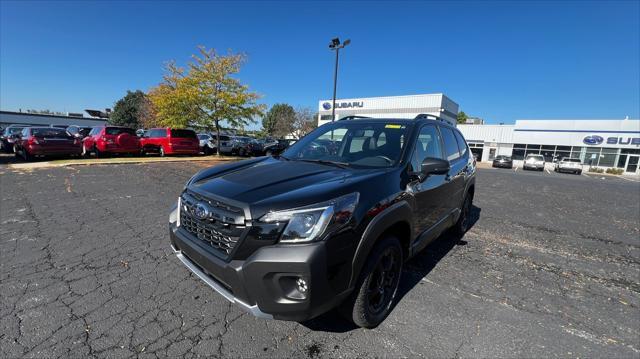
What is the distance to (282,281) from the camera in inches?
73.6

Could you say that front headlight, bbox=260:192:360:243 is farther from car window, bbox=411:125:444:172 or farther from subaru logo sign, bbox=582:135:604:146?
subaru logo sign, bbox=582:135:604:146

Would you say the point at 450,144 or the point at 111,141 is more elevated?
the point at 450,144

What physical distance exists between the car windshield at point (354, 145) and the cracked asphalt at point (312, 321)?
1.43 m

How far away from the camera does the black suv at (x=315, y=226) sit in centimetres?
187

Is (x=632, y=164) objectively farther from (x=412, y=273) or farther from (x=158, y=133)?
(x=158, y=133)

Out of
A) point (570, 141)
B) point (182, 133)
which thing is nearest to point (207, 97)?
point (182, 133)

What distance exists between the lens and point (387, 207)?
7.62 ft

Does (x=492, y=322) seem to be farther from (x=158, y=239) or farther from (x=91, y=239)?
(x=91, y=239)

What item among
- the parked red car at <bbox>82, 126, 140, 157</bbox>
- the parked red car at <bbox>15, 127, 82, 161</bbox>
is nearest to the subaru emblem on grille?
the parked red car at <bbox>15, 127, 82, 161</bbox>

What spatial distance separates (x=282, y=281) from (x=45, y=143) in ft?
49.9

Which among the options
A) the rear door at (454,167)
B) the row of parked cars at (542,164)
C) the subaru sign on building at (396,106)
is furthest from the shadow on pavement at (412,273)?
the subaru sign on building at (396,106)

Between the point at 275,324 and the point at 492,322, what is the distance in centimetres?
191

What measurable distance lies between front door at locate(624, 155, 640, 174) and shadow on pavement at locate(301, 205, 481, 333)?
4286 cm

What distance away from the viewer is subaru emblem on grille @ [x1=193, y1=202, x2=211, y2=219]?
219 centimetres
